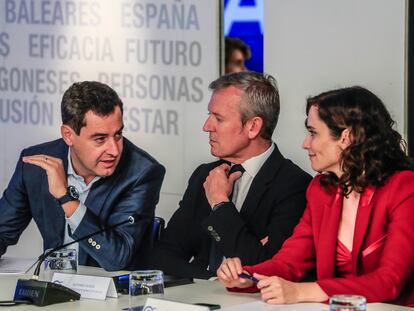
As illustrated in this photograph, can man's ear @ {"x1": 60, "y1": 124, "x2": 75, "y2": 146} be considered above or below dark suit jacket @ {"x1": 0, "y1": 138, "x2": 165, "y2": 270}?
above

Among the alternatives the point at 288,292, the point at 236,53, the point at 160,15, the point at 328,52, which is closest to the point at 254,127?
the point at 328,52

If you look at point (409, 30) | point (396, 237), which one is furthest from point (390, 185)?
point (409, 30)

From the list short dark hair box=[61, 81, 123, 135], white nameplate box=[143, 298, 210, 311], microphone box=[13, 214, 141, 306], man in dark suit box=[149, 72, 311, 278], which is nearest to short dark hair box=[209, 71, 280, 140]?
man in dark suit box=[149, 72, 311, 278]

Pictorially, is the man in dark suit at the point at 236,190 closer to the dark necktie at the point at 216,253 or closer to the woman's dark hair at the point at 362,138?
the dark necktie at the point at 216,253

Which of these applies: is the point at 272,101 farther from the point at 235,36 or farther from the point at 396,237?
the point at 396,237

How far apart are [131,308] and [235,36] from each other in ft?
6.54

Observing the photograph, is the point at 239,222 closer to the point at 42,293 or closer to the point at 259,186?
the point at 259,186

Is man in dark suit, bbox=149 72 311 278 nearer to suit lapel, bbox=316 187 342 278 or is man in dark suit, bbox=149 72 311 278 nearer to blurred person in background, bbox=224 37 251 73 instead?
suit lapel, bbox=316 187 342 278

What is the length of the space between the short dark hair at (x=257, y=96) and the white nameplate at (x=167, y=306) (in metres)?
1.37

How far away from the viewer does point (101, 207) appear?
4.41 m

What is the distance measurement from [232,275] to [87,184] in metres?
1.33

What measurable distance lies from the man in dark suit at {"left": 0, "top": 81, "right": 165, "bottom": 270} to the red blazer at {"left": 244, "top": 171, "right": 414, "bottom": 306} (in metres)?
0.85

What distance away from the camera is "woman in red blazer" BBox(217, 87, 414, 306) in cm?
335

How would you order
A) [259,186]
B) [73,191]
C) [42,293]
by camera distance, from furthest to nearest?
[73,191], [259,186], [42,293]
